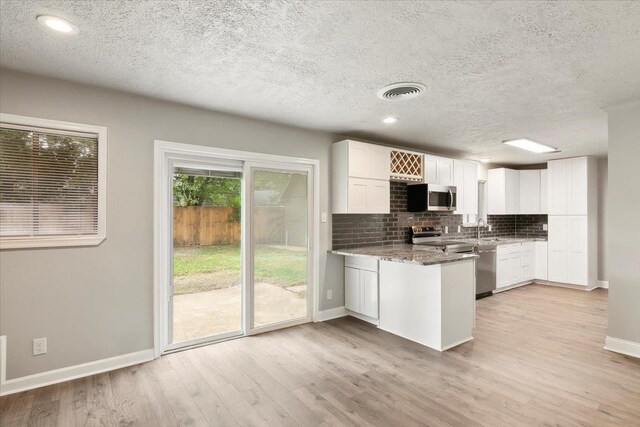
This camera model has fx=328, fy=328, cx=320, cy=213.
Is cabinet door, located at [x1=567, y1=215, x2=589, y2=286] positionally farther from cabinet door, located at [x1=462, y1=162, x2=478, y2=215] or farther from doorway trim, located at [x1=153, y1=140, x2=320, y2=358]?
doorway trim, located at [x1=153, y1=140, x2=320, y2=358]

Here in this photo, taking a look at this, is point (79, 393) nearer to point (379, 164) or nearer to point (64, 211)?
point (64, 211)

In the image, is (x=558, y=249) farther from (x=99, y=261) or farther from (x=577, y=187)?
(x=99, y=261)

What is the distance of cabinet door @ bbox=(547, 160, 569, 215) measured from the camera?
6254 mm

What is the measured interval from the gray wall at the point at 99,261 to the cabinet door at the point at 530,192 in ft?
21.2

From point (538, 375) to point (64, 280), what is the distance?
4.05 meters

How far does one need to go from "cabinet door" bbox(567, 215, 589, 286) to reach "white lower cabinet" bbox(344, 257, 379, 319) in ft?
14.9

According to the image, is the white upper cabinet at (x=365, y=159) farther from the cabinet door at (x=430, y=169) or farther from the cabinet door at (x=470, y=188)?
the cabinet door at (x=470, y=188)

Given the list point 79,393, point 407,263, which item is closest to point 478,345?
point 407,263

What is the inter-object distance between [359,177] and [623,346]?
10.6 ft

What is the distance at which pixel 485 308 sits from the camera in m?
4.85

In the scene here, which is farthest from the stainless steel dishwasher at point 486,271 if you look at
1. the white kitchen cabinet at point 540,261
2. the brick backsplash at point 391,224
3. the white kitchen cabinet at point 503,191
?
the white kitchen cabinet at point 540,261

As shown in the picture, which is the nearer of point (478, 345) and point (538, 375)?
point (538, 375)

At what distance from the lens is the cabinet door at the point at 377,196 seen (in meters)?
4.43

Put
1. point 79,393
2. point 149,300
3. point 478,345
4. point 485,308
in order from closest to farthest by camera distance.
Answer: point 79,393, point 149,300, point 478,345, point 485,308
